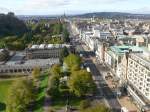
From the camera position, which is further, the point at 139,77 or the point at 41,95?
the point at 41,95

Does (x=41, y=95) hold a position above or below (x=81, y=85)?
below

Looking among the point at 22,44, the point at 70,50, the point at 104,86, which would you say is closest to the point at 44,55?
the point at 70,50

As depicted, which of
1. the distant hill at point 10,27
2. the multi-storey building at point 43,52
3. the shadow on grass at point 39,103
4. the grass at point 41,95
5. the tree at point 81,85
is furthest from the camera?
the distant hill at point 10,27

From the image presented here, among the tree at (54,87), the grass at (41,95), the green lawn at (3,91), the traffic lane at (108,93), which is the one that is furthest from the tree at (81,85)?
the green lawn at (3,91)

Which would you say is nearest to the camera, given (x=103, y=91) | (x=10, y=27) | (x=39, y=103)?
(x=39, y=103)

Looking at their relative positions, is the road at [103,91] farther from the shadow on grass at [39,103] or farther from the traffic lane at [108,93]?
the shadow on grass at [39,103]

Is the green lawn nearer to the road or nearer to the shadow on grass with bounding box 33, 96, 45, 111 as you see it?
the shadow on grass with bounding box 33, 96, 45, 111

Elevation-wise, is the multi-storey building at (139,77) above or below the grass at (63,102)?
above

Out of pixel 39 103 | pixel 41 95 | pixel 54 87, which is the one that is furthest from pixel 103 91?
pixel 39 103

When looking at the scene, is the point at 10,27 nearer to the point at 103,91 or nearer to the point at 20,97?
the point at 103,91
